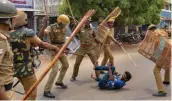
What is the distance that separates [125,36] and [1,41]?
21.8 meters

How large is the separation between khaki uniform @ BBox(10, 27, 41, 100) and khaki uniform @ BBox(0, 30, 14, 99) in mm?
1387

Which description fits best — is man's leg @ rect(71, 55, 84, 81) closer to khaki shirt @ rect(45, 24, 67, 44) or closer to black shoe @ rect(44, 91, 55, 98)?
khaki shirt @ rect(45, 24, 67, 44)

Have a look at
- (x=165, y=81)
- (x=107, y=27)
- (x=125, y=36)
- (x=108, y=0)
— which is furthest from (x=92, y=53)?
(x=125, y=36)

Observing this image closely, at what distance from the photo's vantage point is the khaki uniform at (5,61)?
2920 mm

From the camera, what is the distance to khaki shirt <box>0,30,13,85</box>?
2918 mm

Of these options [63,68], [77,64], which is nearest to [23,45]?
[63,68]

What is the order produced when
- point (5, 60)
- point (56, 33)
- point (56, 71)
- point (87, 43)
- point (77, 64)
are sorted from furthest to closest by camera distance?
point (77, 64) < point (87, 43) < point (56, 33) < point (56, 71) < point (5, 60)

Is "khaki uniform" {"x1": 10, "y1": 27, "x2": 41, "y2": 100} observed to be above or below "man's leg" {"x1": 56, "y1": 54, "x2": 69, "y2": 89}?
above

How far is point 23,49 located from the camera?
4699 millimetres

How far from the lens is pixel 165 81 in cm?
773

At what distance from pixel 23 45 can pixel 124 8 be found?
14.9m

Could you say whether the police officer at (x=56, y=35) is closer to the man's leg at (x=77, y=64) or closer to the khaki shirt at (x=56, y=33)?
the khaki shirt at (x=56, y=33)

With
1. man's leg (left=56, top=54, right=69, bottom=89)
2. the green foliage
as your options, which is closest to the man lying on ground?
man's leg (left=56, top=54, right=69, bottom=89)

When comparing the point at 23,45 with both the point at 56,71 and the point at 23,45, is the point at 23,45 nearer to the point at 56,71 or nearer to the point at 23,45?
the point at 23,45
